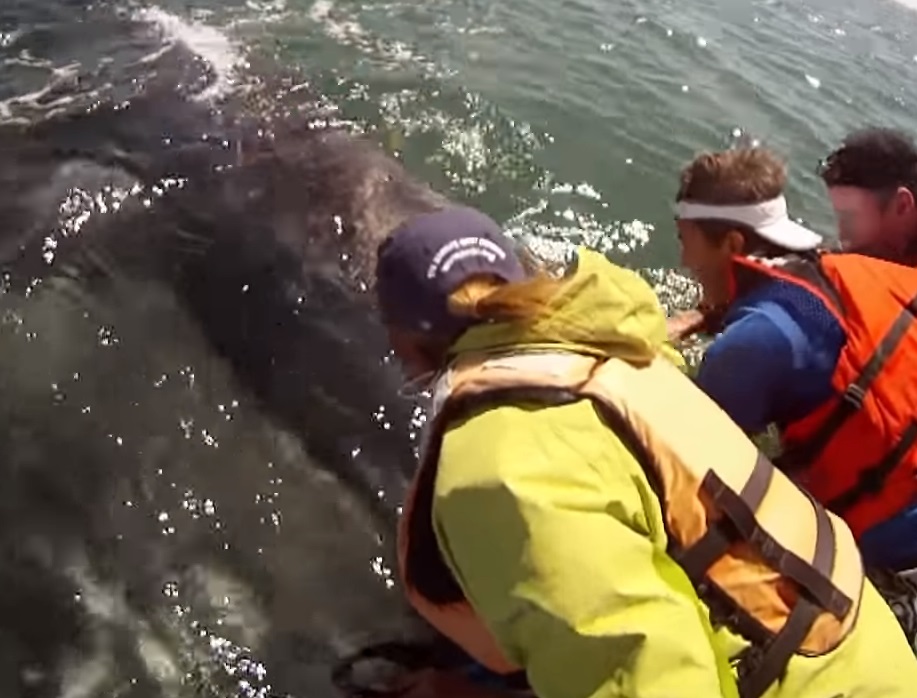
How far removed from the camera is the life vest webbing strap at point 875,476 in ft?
15.5

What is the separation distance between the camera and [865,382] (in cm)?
466

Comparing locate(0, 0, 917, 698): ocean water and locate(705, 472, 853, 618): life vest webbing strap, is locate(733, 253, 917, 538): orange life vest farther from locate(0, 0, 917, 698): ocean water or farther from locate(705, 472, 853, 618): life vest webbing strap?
locate(0, 0, 917, 698): ocean water

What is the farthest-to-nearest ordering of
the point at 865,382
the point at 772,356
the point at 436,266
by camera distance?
the point at 865,382 → the point at 772,356 → the point at 436,266

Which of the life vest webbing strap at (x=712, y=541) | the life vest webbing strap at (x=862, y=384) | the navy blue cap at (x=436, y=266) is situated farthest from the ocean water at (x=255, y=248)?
the life vest webbing strap at (x=712, y=541)

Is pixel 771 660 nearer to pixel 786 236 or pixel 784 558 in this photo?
pixel 784 558

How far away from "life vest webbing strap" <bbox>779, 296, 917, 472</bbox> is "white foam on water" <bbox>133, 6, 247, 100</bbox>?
7.92 m

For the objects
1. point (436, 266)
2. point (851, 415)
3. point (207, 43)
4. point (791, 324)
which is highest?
point (436, 266)

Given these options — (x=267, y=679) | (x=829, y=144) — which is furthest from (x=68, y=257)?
(x=829, y=144)

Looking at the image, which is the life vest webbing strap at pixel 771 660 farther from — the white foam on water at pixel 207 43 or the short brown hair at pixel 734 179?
the white foam on water at pixel 207 43

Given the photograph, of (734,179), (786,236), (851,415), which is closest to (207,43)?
(734,179)

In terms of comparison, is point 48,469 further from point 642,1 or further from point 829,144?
point 642,1

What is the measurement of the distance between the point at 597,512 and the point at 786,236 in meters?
2.26

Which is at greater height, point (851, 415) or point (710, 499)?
point (710, 499)

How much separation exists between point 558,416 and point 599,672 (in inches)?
26.1
